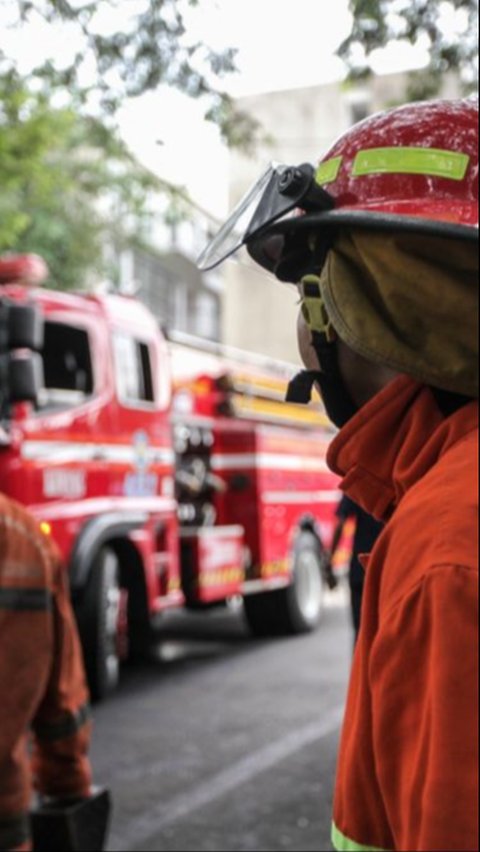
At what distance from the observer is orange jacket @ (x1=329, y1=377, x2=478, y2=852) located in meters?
1.03

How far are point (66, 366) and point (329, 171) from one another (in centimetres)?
638

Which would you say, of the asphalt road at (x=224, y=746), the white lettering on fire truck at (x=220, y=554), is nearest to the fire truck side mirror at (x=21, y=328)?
the asphalt road at (x=224, y=746)

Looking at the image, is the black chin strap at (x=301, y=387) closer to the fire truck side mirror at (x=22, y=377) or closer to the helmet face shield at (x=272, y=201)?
the helmet face shield at (x=272, y=201)

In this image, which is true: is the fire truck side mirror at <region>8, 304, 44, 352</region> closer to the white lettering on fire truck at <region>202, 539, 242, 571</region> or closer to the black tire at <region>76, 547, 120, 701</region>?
the black tire at <region>76, 547, 120, 701</region>

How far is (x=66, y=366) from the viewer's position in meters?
7.82

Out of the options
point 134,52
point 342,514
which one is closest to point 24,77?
point 134,52

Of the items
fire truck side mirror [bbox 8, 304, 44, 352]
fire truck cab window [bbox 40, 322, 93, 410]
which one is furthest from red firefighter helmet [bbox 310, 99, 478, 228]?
fire truck cab window [bbox 40, 322, 93, 410]

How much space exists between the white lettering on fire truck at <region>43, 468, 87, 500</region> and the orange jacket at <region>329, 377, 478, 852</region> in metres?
6.19

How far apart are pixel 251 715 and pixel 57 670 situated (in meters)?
4.66

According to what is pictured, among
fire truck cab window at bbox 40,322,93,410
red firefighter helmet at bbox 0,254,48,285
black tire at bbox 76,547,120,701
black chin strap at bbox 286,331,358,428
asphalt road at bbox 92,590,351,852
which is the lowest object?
asphalt road at bbox 92,590,351,852

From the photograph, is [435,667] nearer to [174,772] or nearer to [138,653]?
[174,772]

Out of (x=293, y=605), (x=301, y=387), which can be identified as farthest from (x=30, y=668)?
(x=293, y=605)

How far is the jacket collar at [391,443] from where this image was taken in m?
1.25

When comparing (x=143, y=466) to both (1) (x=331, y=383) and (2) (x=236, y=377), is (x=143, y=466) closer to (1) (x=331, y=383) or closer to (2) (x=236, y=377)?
(2) (x=236, y=377)
